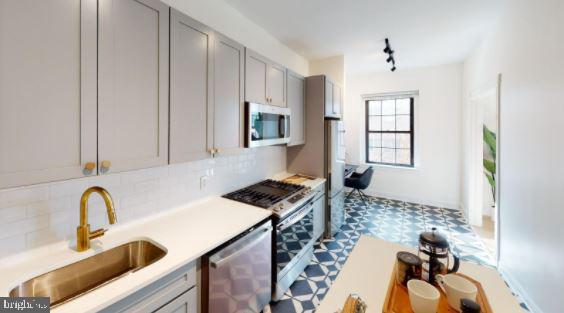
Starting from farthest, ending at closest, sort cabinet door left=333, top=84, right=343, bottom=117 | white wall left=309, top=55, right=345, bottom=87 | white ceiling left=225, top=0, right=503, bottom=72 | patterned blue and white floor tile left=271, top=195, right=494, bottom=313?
white wall left=309, top=55, right=345, bottom=87, cabinet door left=333, top=84, right=343, bottom=117, white ceiling left=225, top=0, right=503, bottom=72, patterned blue and white floor tile left=271, top=195, right=494, bottom=313

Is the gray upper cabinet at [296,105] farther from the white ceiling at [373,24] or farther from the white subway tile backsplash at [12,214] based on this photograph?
the white subway tile backsplash at [12,214]

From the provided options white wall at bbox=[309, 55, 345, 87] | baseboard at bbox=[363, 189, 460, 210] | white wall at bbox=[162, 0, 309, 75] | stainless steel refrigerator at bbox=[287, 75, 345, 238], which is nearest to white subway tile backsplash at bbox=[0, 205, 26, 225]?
white wall at bbox=[162, 0, 309, 75]

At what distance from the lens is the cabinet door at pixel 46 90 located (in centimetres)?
86

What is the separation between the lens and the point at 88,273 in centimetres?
127

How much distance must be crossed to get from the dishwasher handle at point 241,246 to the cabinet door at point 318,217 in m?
0.97

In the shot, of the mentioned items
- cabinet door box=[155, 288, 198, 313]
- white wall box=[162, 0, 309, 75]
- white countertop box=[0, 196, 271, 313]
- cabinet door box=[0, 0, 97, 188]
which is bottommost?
cabinet door box=[155, 288, 198, 313]

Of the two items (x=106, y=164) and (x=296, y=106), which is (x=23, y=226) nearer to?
(x=106, y=164)

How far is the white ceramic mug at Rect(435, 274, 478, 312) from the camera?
82cm

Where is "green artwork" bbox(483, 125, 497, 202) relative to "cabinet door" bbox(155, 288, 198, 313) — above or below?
above

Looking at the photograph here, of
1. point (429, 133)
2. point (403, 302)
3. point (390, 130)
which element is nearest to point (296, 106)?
point (403, 302)

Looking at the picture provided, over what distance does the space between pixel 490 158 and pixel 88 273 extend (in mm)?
5091

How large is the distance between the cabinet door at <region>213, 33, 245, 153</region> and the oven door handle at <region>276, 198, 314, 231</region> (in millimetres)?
748

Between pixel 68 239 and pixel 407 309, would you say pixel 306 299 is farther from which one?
pixel 68 239

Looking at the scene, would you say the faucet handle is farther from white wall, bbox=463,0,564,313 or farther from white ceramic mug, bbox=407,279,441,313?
white wall, bbox=463,0,564,313
